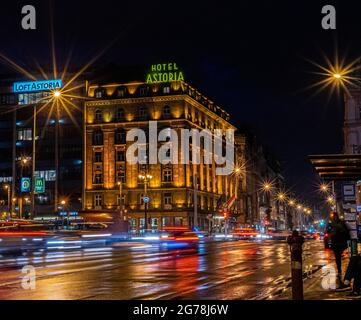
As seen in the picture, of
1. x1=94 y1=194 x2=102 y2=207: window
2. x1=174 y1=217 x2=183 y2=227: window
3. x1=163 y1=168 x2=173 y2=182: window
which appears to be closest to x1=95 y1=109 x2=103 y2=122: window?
x1=94 y1=194 x2=102 y2=207: window

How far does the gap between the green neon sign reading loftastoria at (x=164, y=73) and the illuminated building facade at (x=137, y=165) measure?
123 centimetres

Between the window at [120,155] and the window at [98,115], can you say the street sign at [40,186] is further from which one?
the window at [98,115]

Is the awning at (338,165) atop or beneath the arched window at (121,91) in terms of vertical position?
beneath

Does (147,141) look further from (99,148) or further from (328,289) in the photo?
(328,289)

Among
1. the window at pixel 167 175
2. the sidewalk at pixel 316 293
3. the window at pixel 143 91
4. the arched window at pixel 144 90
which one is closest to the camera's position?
the sidewalk at pixel 316 293

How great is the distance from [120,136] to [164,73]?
42.2 ft

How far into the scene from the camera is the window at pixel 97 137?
344 ft

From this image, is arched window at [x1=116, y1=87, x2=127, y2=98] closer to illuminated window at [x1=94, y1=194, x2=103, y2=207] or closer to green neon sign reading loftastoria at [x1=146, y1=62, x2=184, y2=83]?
green neon sign reading loftastoria at [x1=146, y1=62, x2=184, y2=83]

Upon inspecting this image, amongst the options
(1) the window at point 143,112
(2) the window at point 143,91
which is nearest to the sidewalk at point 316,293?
(1) the window at point 143,112

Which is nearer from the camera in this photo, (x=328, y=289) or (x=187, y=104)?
(x=328, y=289)

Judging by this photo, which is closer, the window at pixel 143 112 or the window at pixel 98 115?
the window at pixel 143 112
